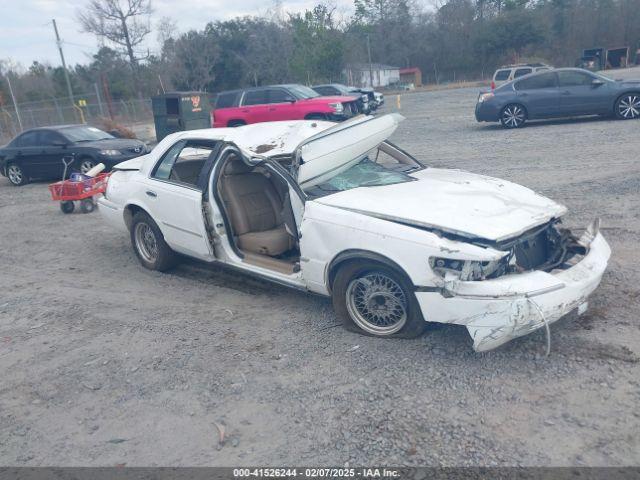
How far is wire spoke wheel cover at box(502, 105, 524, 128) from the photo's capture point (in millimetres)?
15109

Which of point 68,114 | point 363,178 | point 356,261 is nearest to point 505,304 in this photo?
point 356,261

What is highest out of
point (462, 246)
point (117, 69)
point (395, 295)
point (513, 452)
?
point (117, 69)

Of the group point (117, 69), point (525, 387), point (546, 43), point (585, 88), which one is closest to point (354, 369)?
point (525, 387)

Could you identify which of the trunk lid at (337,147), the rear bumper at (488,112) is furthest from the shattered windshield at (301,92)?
the trunk lid at (337,147)

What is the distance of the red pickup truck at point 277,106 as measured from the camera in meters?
18.0

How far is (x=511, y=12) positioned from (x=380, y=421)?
63788mm

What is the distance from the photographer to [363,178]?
516cm

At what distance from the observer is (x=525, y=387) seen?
3.63 metres

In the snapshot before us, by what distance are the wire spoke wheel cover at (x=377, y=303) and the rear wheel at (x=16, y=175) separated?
12.7 m

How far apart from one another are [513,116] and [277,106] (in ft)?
24.5

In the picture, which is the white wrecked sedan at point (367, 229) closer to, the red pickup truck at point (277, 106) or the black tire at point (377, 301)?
the black tire at point (377, 301)

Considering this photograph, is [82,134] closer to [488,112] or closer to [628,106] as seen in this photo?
[488,112]

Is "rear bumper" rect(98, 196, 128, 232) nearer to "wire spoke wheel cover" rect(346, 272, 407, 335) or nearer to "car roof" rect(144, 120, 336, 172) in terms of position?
"car roof" rect(144, 120, 336, 172)

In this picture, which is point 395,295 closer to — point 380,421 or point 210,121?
point 380,421
